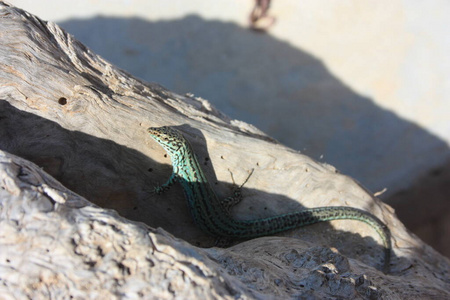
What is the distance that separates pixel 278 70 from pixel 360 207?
481 cm

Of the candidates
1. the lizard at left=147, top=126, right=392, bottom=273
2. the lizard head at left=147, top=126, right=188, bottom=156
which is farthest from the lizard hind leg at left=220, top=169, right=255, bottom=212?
the lizard head at left=147, top=126, right=188, bottom=156

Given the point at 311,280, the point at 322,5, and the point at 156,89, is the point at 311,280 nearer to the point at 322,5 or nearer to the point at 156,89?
the point at 156,89

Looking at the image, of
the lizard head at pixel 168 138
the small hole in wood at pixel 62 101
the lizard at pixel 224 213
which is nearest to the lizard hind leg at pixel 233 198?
the lizard at pixel 224 213

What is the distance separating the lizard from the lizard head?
2 cm

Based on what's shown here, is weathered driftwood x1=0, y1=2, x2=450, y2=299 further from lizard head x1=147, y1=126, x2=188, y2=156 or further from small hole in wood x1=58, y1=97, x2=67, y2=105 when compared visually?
lizard head x1=147, y1=126, x2=188, y2=156

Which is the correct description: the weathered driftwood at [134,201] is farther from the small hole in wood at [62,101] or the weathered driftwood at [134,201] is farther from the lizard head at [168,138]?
the lizard head at [168,138]

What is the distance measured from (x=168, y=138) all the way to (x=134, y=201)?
88 centimetres

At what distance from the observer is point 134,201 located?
4434mm

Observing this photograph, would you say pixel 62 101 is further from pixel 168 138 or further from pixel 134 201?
pixel 134 201

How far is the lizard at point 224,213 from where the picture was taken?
14.6ft

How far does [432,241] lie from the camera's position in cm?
809

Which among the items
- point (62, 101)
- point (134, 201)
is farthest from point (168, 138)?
point (62, 101)

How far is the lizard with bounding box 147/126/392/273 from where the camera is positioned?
14.6 feet

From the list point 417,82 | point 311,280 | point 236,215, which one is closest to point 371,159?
point 417,82
